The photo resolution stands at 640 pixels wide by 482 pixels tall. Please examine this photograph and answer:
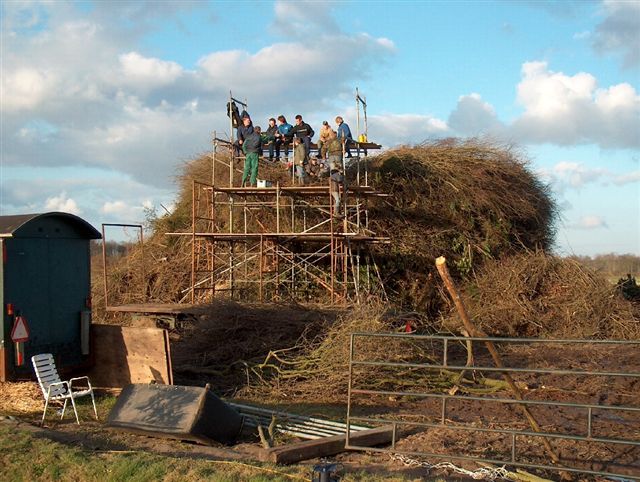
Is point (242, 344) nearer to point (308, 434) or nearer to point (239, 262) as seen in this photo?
point (308, 434)

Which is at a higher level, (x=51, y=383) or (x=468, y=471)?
(x=51, y=383)

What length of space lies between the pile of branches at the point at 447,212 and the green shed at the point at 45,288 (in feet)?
39.4

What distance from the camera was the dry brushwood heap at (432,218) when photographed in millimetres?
23188

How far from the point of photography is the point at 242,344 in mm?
13844

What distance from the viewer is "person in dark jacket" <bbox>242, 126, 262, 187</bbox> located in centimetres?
2016

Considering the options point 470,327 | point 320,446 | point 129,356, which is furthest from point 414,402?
point 129,356

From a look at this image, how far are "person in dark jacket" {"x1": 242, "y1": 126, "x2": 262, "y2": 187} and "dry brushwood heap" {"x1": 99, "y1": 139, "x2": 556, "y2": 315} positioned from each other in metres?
3.12

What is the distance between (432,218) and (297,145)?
5841 mm

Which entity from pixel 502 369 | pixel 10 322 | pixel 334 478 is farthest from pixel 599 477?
pixel 10 322

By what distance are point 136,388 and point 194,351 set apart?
4764 millimetres

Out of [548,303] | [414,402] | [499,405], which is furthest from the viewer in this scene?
[548,303]

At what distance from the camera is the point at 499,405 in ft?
36.6

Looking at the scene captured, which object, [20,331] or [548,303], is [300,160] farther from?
[20,331]

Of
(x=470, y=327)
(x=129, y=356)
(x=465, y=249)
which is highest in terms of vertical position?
(x=465, y=249)
